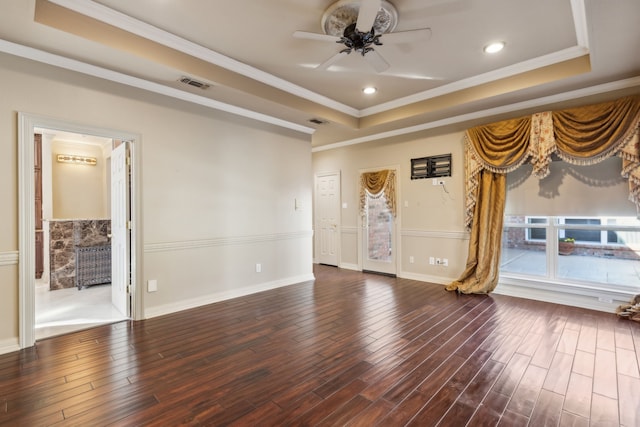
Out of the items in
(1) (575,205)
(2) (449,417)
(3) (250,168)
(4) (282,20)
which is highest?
(4) (282,20)

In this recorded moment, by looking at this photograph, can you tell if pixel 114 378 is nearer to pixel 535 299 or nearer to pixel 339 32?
pixel 339 32

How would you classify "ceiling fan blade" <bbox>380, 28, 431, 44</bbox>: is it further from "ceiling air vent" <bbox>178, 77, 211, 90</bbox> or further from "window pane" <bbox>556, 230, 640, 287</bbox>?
"window pane" <bbox>556, 230, 640, 287</bbox>

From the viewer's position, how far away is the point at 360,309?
12.7 ft

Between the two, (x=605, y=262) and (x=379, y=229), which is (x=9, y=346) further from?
(x=605, y=262)

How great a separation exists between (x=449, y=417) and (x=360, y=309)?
6.60 ft

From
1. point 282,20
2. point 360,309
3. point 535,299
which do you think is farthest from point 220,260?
point 535,299

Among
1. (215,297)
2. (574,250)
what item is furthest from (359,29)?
(574,250)

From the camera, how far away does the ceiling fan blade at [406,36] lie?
266 cm

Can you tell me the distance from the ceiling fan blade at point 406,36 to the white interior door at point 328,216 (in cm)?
394

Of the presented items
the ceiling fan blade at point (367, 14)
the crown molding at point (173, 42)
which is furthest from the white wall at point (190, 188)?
the ceiling fan blade at point (367, 14)

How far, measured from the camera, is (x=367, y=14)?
7.86 feet

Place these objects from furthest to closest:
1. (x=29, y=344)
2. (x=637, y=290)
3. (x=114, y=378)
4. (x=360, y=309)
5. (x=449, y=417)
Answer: (x=360, y=309), (x=637, y=290), (x=29, y=344), (x=114, y=378), (x=449, y=417)

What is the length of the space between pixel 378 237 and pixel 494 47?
143 inches

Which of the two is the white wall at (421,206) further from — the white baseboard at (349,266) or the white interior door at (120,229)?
the white interior door at (120,229)
